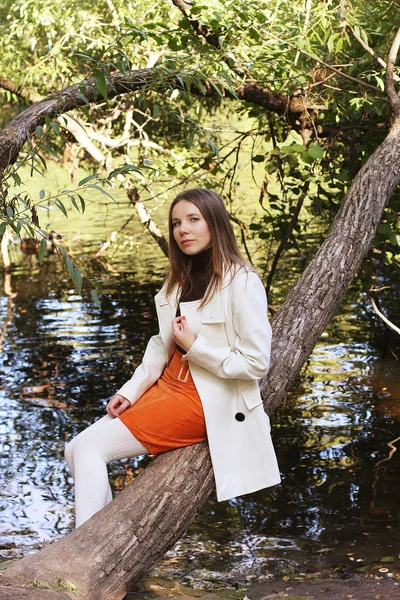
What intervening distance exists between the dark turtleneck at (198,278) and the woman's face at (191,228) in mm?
73

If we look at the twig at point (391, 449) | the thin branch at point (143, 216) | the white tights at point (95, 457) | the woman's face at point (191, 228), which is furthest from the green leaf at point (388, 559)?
the thin branch at point (143, 216)

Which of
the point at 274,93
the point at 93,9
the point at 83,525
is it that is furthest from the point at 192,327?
the point at 93,9

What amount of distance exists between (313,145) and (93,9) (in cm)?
480

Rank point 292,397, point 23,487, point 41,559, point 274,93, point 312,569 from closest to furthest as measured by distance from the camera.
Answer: point 41,559 < point 312,569 < point 23,487 < point 274,93 < point 292,397

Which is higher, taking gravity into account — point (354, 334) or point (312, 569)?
point (354, 334)

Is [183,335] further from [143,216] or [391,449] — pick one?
[143,216]

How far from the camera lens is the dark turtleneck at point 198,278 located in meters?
3.47

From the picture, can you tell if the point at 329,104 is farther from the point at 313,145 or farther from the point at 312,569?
the point at 312,569

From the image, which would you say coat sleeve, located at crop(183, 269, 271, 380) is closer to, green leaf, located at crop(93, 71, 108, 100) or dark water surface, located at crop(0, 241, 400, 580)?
green leaf, located at crop(93, 71, 108, 100)

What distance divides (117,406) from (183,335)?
1.54 feet

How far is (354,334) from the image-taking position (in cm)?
988

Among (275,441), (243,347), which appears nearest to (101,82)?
(243,347)

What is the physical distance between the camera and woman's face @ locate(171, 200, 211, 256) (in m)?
3.43

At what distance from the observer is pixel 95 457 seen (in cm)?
329
